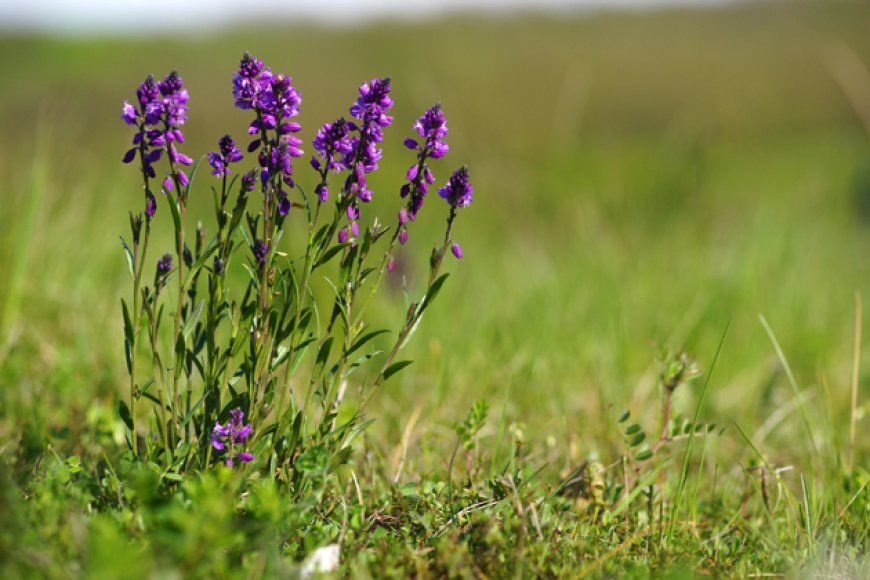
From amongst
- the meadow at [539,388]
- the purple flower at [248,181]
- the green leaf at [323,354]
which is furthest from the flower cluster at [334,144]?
the meadow at [539,388]

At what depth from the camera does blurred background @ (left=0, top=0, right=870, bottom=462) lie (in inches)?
129

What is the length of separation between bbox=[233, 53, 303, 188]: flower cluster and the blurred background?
1.06 metres

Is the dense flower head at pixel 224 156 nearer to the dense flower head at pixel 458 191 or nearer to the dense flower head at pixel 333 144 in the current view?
the dense flower head at pixel 333 144

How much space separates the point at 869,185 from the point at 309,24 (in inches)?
502

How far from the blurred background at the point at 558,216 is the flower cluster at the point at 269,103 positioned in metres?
1.06

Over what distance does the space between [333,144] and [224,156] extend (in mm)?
233

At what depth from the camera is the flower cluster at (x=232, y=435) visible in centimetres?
178

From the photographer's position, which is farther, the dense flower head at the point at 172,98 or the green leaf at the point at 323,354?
the green leaf at the point at 323,354

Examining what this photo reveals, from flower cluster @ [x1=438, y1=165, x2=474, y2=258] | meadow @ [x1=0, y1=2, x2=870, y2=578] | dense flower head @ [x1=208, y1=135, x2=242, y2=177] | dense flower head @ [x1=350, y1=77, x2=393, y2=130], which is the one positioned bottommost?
meadow @ [x1=0, y1=2, x2=870, y2=578]

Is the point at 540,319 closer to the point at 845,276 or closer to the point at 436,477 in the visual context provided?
the point at 436,477

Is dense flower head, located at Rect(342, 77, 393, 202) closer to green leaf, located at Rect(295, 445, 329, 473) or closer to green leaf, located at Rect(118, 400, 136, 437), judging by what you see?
green leaf, located at Rect(295, 445, 329, 473)

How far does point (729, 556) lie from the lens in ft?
6.37

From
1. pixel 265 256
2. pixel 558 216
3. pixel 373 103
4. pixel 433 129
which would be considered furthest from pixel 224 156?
pixel 558 216

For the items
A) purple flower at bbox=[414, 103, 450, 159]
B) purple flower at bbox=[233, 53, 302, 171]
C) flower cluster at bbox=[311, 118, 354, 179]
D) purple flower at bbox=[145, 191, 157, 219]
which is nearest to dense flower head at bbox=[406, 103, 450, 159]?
purple flower at bbox=[414, 103, 450, 159]
